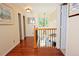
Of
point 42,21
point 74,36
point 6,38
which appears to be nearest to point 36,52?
point 6,38

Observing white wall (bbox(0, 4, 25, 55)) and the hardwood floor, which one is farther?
the hardwood floor

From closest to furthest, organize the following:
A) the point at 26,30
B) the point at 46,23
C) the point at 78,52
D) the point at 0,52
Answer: the point at 78,52 → the point at 0,52 → the point at 26,30 → the point at 46,23

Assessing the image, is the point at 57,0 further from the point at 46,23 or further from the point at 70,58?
the point at 46,23

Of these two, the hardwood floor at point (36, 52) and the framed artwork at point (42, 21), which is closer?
the hardwood floor at point (36, 52)

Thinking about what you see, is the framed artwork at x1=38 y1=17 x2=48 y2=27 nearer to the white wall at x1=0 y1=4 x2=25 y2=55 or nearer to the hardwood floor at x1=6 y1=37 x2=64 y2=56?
the white wall at x1=0 y1=4 x2=25 y2=55

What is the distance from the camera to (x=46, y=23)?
1029cm

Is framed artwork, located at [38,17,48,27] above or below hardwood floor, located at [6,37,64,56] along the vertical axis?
above

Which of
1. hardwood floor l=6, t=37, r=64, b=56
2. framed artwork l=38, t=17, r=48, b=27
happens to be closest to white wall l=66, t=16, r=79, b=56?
hardwood floor l=6, t=37, r=64, b=56

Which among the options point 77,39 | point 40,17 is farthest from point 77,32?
point 40,17

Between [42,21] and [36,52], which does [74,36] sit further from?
[42,21]

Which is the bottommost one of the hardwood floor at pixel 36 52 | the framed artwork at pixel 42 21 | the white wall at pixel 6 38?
the hardwood floor at pixel 36 52

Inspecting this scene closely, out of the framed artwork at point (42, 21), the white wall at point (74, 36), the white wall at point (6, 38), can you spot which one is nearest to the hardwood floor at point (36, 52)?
the white wall at point (6, 38)

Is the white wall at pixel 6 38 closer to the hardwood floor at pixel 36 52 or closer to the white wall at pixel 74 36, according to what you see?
the hardwood floor at pixel 36 52

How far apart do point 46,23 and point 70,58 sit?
9.56 metres
